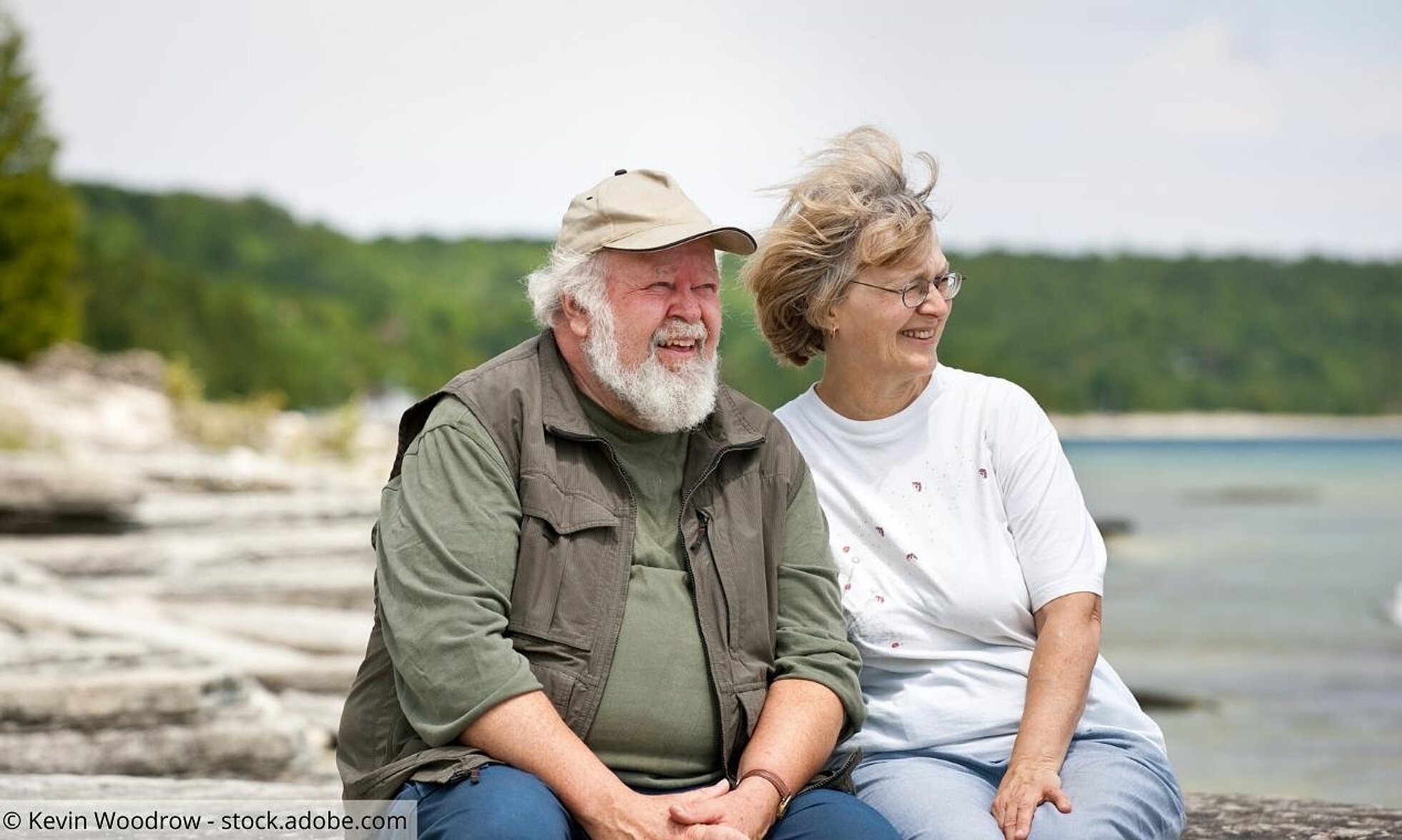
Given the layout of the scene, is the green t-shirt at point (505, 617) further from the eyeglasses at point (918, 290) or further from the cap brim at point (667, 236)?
the eyeglasses at point (918, 290)

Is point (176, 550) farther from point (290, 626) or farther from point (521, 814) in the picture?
point (521, 814)

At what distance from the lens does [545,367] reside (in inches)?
114

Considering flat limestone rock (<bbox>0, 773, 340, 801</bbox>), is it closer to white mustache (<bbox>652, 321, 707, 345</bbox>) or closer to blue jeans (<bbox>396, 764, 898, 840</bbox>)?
blue jeans (<bbox>396, 764, 898, 840</bbox>)

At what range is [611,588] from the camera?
2725 mm

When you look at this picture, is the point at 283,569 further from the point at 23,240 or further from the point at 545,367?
the point at 23,240

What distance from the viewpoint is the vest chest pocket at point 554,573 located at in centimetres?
268

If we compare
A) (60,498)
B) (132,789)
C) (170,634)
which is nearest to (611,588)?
(132,789)

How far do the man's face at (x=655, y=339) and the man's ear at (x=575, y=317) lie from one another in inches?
→ 0.6

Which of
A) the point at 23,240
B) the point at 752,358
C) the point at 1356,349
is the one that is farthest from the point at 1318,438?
the point at 23,240

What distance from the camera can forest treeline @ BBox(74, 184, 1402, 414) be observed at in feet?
280

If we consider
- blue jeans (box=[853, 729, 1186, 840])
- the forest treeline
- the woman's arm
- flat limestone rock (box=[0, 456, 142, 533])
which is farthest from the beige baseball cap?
the forest treeline

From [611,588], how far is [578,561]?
0.08 meters

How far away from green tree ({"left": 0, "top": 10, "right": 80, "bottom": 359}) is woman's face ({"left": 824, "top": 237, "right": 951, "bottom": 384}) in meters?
28.2

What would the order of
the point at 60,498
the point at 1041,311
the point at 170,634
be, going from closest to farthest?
the point at 170,634
the point at 60,498
the point at 1041,311
